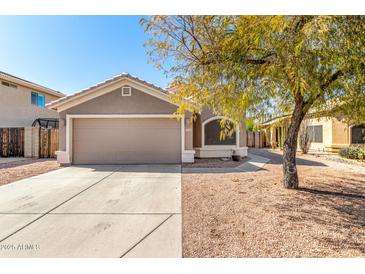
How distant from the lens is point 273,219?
3.51m

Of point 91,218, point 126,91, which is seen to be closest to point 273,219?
point 91,218

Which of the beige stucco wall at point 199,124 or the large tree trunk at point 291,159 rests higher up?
the beige stucco wall at point 199,124

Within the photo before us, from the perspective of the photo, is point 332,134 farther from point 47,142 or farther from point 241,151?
point 47,142

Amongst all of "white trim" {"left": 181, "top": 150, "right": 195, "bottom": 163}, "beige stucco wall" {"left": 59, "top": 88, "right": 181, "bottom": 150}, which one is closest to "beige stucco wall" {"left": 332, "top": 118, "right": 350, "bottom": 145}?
"white trim" {"left": 181, "top": 150, "right": 195, "bottom": 163}

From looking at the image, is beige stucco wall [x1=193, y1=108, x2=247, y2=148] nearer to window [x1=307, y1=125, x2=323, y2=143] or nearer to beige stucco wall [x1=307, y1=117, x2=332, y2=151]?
beige stucco wall [x1=307, y1=117, x2=332, y2=151]

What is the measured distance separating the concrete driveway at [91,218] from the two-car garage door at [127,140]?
316 centimetres

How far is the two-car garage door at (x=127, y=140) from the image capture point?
9.59 m

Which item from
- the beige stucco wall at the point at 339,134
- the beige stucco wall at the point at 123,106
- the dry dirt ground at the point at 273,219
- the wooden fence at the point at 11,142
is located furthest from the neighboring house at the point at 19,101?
the beige stucco wall at the point at 339,134

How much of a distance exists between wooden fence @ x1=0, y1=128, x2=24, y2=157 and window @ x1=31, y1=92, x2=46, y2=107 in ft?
15.2

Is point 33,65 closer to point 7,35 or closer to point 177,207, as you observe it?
point 7,35

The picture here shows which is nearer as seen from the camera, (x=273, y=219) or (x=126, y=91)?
(x=273, y=219)

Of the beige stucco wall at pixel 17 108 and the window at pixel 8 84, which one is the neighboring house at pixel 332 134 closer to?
the beige stucco wall at pixel 17 108

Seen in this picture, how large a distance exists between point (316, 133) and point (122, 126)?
1563 cm
